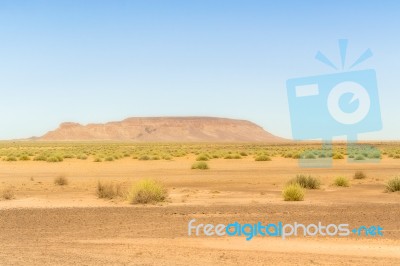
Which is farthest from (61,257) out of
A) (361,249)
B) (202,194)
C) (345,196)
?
(345,196)

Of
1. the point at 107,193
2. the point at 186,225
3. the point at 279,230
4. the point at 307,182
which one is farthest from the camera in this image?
the point at 307,182

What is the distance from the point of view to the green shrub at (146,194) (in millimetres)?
20139

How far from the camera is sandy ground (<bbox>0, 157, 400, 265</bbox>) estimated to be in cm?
1098

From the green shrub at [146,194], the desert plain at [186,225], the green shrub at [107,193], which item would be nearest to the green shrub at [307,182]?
the desert plain at [186,225]

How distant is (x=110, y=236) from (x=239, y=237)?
3.24 meters

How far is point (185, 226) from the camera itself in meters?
15.0

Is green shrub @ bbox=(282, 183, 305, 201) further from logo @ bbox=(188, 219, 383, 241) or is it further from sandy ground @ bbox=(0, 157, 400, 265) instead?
logo @ bbox=(188, 219, 383, 241)

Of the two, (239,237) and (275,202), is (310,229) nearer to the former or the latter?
(239,237)

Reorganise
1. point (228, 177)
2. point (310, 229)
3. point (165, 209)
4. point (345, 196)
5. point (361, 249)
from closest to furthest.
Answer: point (361, 249) → point (310, 229) → point (165, 209) → point (345, 196) → point (228, 177)

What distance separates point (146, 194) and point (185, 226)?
220 inches

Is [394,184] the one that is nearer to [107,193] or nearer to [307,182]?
[307,182]

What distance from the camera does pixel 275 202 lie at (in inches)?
803

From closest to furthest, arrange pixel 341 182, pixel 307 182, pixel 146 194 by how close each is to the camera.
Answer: pixel 146 194
pixel 307 182
pixel 341 182

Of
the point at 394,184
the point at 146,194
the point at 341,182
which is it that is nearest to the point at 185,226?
the point at 146,194
